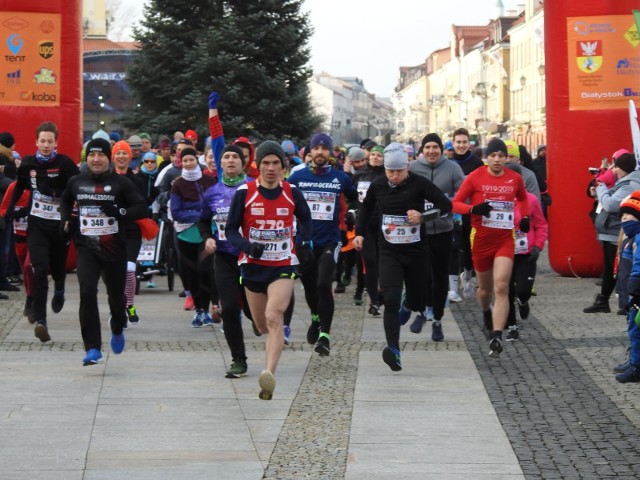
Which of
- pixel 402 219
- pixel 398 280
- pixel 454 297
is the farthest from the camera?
pixel 454 297

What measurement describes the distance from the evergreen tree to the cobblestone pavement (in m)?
16.6

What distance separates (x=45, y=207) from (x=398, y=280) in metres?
3.31

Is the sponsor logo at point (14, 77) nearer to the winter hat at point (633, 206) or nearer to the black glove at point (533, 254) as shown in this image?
the black glove at point (533, 254)

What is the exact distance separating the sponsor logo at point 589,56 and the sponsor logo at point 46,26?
7103 mm

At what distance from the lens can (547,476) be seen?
24.2 feet

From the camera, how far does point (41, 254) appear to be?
1259 centimetres

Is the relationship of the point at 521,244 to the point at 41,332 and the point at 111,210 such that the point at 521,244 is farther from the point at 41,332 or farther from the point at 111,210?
the point at 41,332

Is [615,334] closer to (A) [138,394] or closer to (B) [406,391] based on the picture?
(B) [406,391]

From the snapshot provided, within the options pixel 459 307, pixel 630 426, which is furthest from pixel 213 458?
pixel 459 307

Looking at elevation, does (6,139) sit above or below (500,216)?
above

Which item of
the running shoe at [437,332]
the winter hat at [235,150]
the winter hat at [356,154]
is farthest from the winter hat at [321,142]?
the winter hat at [356,154]

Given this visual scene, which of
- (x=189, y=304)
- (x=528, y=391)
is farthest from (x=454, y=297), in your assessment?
(x=528, y=391)

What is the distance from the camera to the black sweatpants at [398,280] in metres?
11.0

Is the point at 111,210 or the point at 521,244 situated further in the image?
the point at 521,244
